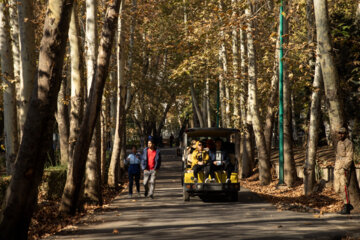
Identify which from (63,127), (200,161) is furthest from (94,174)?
(63,127)

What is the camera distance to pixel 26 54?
1366 cm

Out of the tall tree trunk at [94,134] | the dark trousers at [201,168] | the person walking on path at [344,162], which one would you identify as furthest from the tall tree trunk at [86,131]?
the person walking on path at [344,162]

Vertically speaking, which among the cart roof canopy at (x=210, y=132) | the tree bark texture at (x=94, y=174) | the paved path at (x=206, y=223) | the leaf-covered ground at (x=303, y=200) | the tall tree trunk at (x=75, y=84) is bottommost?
the paved path at (x=206, y=223)

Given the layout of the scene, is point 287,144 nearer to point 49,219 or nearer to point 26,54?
point 49,219

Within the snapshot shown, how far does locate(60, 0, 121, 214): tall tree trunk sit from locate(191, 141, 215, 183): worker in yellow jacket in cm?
482

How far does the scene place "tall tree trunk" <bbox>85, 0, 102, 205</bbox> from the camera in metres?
16.6

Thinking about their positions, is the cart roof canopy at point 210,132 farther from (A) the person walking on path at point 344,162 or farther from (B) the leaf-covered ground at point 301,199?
(A) the person walking on path at point 344,162

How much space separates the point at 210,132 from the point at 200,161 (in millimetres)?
2706

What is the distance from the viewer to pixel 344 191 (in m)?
13.3

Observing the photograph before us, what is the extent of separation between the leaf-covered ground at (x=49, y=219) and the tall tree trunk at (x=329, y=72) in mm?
5895

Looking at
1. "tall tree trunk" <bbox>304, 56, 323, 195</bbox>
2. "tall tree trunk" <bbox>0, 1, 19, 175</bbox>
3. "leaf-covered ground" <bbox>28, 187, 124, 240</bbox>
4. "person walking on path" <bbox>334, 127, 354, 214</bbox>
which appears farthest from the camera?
"tall tree trunk" <bbox>304, 56, 323, 195</bbox>

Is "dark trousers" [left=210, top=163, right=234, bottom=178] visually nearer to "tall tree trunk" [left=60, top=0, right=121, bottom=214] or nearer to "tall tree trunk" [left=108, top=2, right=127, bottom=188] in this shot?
"tall tree trunk" [left=60, top=0, right=121, bottom=214]

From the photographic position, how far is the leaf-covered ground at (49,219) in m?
11.9

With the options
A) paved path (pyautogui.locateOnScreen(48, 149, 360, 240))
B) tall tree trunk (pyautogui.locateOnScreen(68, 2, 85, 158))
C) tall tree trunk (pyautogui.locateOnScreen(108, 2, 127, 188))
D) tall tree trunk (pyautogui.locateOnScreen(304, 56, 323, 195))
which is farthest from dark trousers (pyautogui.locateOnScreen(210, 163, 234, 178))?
tall tree trunk (pyautogui.locateOnScreen(108, 2, 127, 188))
